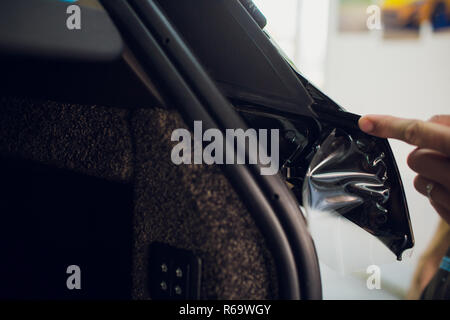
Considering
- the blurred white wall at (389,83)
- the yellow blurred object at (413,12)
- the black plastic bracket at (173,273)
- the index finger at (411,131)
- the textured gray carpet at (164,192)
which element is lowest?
the black plastic bracket at (173,273)

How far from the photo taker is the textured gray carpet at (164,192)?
1.44 ft

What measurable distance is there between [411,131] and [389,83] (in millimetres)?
2522

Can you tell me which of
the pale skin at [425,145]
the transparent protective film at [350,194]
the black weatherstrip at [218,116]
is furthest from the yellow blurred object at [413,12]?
the black weatherstrip at [218,116]

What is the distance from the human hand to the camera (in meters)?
0.50

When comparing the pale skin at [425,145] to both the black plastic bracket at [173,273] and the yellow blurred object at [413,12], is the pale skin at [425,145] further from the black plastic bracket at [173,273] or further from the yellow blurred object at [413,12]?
the yellow blurred object at [413,12]

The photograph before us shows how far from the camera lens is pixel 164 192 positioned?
1.54 feet

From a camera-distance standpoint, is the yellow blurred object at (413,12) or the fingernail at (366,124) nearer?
the fingernail at (366,124)

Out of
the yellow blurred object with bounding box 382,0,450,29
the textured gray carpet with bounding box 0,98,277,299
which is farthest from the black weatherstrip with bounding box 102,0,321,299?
the yellow blurred object with bounding box 382,0,450,29

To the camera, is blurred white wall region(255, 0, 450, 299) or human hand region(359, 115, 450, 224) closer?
human hand region(359, 115, 450, 224)

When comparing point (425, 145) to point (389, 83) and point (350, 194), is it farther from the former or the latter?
point (389, 83)

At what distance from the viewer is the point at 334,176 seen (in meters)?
0.53

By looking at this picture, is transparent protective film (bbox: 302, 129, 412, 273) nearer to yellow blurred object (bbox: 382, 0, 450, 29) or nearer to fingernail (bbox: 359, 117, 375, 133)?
fingernail (bbox: 359, 117, 375, 133)

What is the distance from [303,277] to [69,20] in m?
0.36

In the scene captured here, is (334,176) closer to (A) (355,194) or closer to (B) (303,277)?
(A) (355,194)
